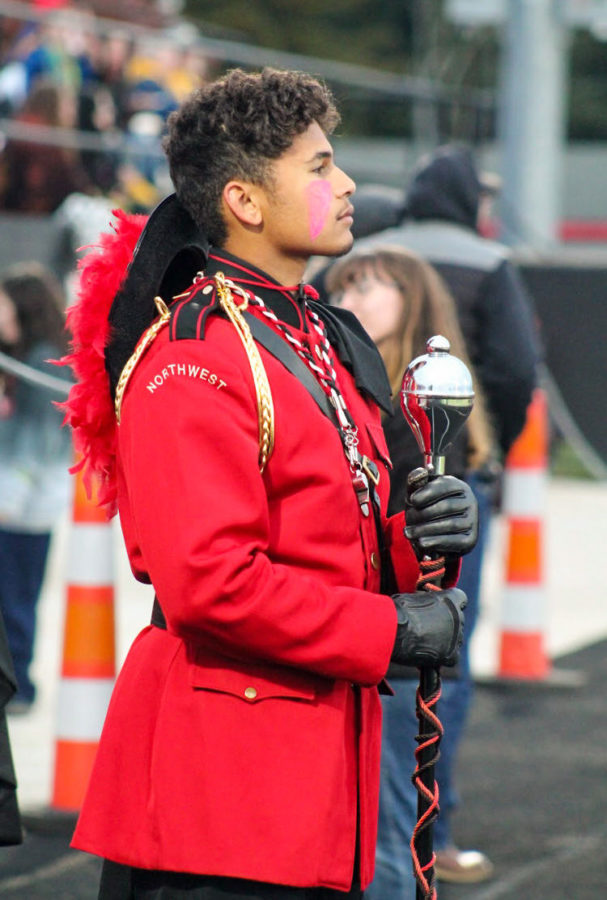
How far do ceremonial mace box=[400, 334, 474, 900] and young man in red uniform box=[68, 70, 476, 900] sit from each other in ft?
0.19

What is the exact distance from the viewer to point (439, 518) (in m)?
2.81


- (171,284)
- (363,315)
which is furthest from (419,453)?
(171,284)

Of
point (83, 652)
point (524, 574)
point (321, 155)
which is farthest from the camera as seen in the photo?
point (524, 574)

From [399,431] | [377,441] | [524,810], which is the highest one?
[377,441]

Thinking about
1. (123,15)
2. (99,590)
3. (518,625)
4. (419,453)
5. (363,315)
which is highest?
(123,15)

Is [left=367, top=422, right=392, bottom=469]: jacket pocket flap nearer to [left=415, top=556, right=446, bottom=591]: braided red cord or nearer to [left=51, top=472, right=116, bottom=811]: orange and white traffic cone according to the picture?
[left=415, top=556, right=446, bottom=591]: braided red cord

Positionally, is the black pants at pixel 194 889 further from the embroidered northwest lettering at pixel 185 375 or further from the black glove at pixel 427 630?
the embroidered northwest lettering at pixel 185 375

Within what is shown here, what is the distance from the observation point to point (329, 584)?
2.75m

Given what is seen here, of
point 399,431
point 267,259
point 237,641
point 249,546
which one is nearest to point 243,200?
point 267,259

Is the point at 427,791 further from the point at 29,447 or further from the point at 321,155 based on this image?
the point at 29,447

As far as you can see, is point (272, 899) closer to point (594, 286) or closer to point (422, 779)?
point (422, 779)

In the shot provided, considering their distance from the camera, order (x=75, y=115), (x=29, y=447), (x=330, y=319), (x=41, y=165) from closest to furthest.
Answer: (x=330, y=319), (x=29, y=447), (x=41, y=165), (x=75, y=115)

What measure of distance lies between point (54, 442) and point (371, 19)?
1414 inches

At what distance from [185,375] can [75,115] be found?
30.3 feet
